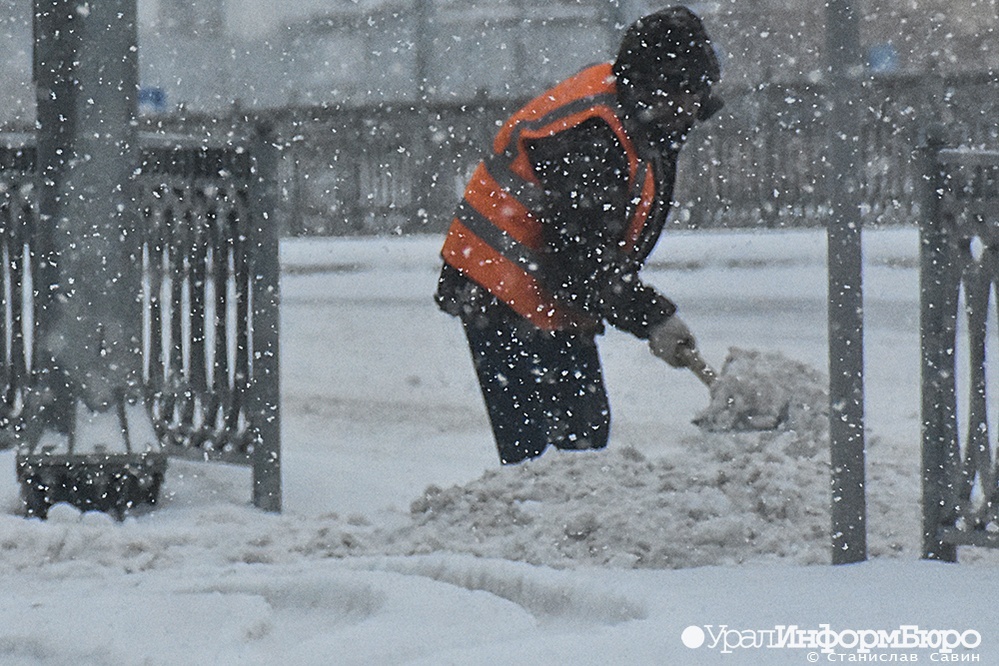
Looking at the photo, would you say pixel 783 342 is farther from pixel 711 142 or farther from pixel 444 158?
pixel 444 158

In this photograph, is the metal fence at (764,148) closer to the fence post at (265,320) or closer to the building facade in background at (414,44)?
the building facade in background at (414,44)

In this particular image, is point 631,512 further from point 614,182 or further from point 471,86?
point 471,86

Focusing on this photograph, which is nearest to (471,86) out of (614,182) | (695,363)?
(695,363)

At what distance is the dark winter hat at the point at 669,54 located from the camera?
4059 mm

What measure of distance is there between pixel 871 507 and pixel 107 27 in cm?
254

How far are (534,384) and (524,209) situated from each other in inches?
21.4

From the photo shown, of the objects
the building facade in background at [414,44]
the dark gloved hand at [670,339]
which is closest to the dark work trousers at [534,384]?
the dark gloved hand at [670,339]

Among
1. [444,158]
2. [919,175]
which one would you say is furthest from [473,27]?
[919,175]

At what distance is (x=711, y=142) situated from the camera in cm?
1402

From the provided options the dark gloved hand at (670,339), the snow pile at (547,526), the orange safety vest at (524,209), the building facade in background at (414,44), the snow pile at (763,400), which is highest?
the orange safety vest at (524,209)

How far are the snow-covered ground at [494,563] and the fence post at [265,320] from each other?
14 centimetres

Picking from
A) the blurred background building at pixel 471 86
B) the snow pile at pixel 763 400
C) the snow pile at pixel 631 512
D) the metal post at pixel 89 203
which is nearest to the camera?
the snow pile at pixel 631 512

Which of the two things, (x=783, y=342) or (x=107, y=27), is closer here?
(x=107, y=27)

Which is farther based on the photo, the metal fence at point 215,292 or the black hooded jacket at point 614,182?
the metal fence at point 215,292
